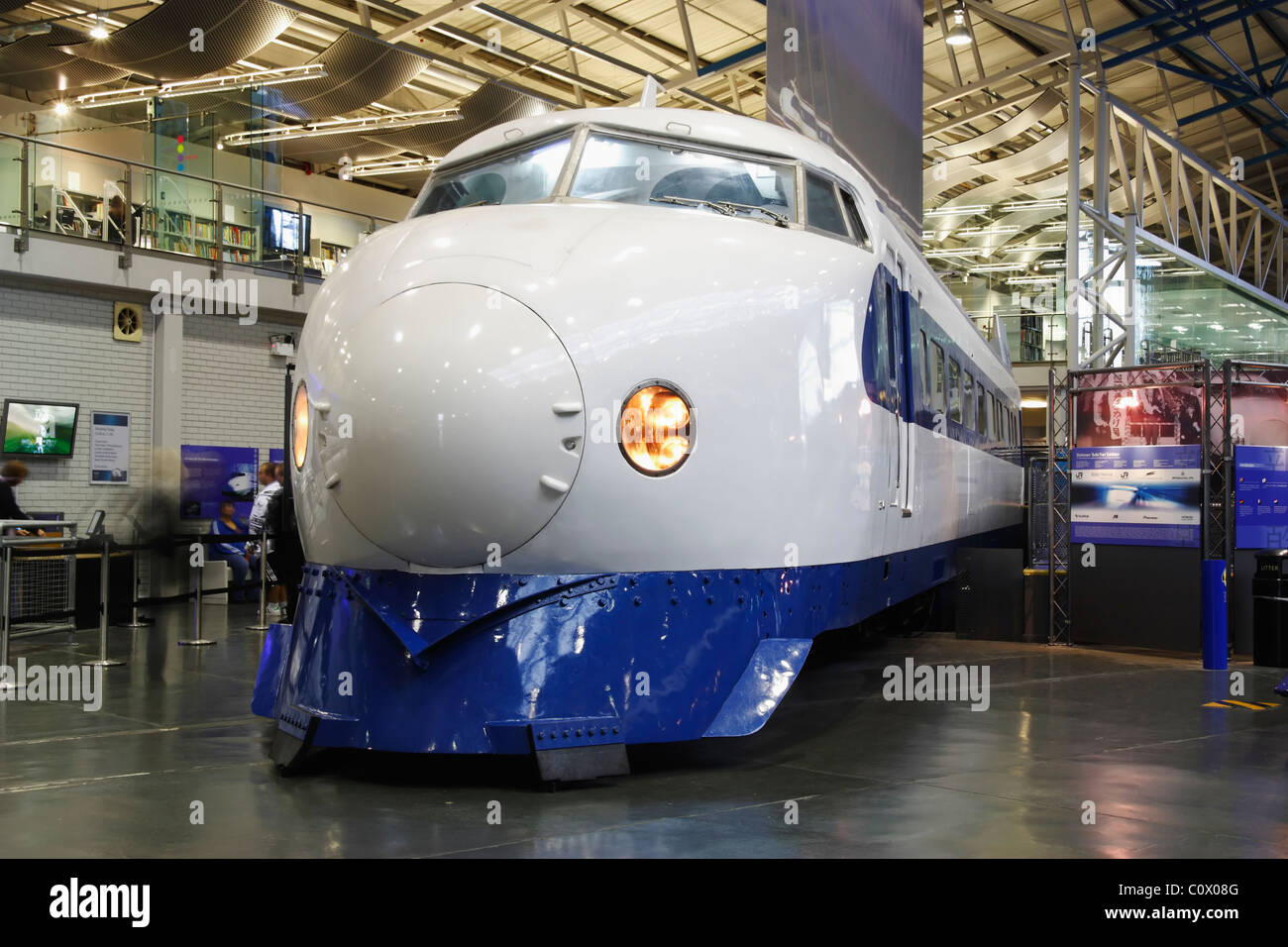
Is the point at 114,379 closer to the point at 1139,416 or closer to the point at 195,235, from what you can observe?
the point at 195,235

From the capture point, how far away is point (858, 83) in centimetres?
1520

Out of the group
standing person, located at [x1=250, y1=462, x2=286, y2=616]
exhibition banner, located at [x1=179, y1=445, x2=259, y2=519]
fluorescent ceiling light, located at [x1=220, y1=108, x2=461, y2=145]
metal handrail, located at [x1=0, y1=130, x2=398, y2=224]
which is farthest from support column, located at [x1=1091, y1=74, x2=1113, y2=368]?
exhibition banner, located at [x1=179, y1=445, x2=259, y2=519]

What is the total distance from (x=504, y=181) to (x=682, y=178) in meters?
1.00

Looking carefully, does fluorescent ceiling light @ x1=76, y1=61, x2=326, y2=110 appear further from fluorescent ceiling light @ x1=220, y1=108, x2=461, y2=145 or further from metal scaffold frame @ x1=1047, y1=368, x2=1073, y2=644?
metal scaffold frame @ x1=1047, y1=368, x2=1073, y2=644

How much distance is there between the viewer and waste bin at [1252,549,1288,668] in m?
10.4

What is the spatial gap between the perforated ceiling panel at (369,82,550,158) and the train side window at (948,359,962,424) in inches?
451

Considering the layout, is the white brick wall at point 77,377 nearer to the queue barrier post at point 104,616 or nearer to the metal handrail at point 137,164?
the metal handrail at point 137,164

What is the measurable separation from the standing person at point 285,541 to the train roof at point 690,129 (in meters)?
5.91

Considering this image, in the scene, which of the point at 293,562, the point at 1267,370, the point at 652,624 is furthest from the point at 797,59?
the point at 652,624

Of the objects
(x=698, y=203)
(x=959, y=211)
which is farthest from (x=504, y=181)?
(x=959, y=211)

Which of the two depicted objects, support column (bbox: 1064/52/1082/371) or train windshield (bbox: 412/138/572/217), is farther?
support column (bbox: 1064/52/1082/371)

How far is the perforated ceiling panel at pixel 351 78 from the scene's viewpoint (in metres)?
19.9
